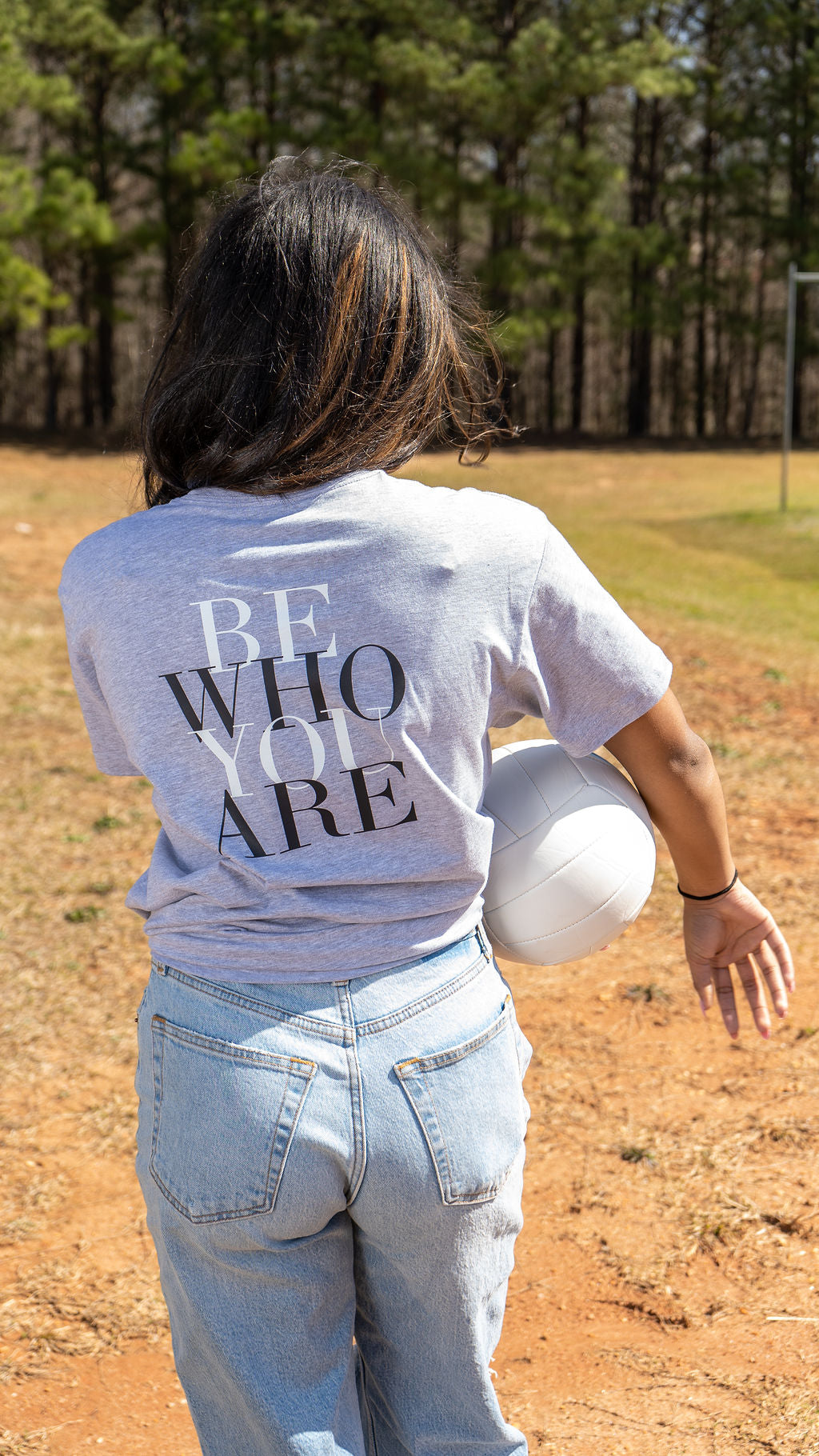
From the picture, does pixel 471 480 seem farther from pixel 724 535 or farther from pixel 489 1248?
pixel 489 1248

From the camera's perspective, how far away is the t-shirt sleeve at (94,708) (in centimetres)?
130

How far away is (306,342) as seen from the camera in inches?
47.1

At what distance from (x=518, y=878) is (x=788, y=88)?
26.6 m

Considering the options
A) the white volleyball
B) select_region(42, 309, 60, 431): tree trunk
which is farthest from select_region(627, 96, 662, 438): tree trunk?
the white volleyball

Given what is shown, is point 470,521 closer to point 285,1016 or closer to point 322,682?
point 322,682

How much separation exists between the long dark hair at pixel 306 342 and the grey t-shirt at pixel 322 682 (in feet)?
0.16

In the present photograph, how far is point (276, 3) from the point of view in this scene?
2194 centimetres

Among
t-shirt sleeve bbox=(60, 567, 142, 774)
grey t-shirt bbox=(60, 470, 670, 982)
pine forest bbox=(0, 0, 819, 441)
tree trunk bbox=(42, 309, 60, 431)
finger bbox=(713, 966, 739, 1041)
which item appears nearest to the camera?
grey t-shirt bbox=(60, 470, 670, 982)

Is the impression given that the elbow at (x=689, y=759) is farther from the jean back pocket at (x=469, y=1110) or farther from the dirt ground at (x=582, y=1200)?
the dirt ground at (x=582, y=1200)

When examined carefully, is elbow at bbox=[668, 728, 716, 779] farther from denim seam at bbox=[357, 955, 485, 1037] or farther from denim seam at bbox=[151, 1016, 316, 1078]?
denim seam at bbox=[151, 1016, 316, 1078]

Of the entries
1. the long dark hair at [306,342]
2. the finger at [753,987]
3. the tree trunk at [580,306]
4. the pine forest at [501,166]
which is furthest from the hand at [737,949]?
the tree trunk at [580,306]

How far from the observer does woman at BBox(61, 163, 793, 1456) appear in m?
1.16

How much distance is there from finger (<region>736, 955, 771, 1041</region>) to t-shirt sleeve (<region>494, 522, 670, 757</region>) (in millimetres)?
467

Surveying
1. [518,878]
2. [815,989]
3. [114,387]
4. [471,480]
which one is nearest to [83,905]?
[815,989]
